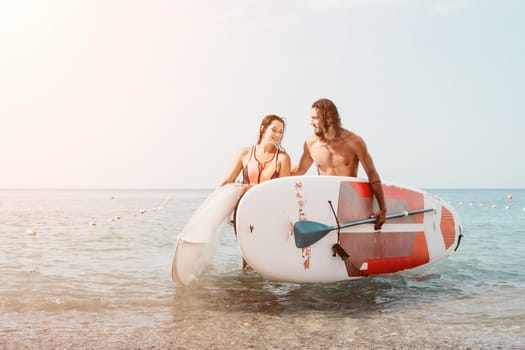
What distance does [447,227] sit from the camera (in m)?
5.99

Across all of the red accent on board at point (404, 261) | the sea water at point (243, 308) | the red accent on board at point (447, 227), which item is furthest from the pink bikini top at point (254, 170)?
the red accent on board at point (447, 227)

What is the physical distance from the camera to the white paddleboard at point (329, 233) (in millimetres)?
4387

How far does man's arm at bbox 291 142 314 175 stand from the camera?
528 cm

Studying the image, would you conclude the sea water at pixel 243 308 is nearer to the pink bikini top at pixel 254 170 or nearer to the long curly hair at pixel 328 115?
the pink bikini top at pixel 254 170

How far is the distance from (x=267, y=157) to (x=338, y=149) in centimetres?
65

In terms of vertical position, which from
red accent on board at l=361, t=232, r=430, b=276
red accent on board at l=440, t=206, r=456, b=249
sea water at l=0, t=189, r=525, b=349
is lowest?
sea water at l=0, t=189, r=525, b=349

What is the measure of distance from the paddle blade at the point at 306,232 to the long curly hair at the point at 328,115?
890 millimetres

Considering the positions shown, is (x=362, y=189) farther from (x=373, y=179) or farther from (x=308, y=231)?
(x=308, y=231)

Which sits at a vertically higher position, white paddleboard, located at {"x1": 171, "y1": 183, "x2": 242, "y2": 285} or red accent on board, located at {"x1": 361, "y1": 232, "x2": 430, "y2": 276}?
white paddleboard, located at {"x1": 171, "y1": 183, "x2": 242, "y2": 285}

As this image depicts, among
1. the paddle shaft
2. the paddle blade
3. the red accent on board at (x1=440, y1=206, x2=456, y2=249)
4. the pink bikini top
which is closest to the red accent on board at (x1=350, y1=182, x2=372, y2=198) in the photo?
the paddle shaft

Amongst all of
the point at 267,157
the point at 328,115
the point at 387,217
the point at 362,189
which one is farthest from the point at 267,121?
the point at 387,217

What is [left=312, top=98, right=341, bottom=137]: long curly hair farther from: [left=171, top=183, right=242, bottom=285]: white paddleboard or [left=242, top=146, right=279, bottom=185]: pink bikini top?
[left=171, top=183, right=242, bottom=285]: white paddleboard

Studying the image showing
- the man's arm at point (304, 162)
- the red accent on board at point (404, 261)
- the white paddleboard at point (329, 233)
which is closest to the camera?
the white paddleboard at point (329, 233)

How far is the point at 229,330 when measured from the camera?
3.52m
